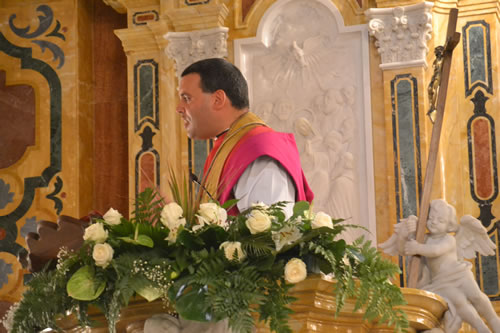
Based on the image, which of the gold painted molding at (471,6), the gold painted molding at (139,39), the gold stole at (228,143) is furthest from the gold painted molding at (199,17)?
the gold stole at (228,143)

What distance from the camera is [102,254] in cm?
238

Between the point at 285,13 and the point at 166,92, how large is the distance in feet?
4.27

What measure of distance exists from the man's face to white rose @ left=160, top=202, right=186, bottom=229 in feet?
4.65

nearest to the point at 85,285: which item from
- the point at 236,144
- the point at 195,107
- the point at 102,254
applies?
the point at 102,254

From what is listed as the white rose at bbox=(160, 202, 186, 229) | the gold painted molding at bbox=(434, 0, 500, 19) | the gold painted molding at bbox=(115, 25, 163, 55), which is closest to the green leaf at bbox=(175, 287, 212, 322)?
the white rose at bbox=(160, 202, 186, 229)

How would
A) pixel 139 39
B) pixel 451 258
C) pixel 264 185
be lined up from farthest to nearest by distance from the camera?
pixel 139 39 < pixel 451 258 < pixel 264 185

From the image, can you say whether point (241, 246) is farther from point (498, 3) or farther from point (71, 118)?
point (71, 118)

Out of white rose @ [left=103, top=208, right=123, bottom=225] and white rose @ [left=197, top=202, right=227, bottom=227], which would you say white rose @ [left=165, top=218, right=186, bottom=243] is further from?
white rose @ [left=103, top=208, right=123, bottom=225]

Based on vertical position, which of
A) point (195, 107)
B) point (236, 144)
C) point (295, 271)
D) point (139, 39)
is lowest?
point (295, 271)

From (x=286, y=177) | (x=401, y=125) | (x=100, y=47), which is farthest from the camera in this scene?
(x=100, y=47)

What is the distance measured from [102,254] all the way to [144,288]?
16 centimetres

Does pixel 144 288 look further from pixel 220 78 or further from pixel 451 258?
pixel 451 258

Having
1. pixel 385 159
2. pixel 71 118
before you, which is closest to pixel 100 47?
pixel 71 118

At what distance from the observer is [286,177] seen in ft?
11.3
